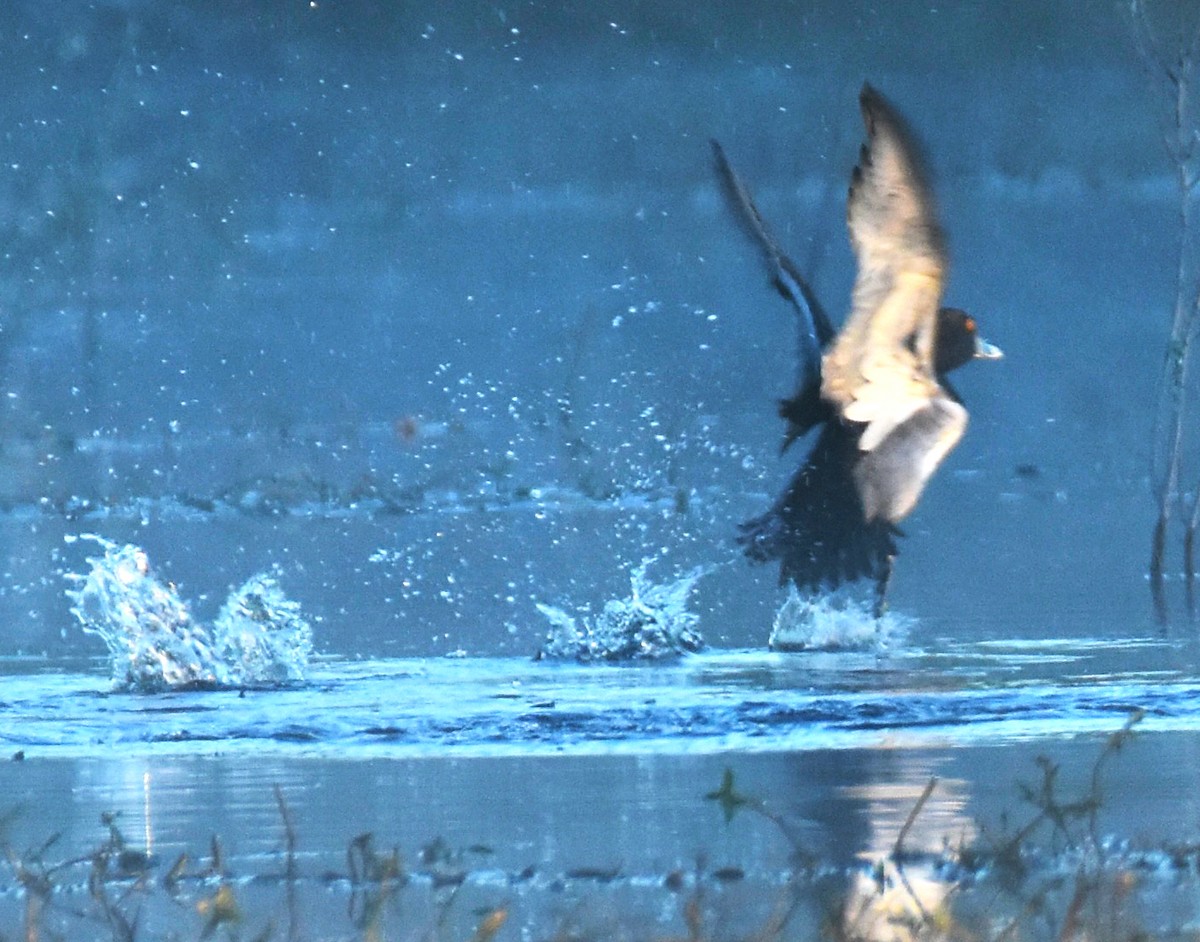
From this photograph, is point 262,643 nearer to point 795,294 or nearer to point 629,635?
point 629,635

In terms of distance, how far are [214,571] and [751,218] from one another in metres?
13.1

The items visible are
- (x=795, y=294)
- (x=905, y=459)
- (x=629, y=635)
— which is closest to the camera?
(x=795, y=294)

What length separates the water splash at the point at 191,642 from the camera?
32.3 feet

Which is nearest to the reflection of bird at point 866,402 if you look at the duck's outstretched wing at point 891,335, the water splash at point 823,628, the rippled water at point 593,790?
the duck's outstretched wing at point 891,335

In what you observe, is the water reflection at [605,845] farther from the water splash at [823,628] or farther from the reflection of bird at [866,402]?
the water splash at [823,628]

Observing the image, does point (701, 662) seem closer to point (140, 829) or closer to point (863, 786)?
point (863, 786)

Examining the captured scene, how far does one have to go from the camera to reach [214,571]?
21.6m

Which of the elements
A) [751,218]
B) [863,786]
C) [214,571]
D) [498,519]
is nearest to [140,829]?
[863,786]

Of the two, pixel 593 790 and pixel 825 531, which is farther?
pixel 825 531

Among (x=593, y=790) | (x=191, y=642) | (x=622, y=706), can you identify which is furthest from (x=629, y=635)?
(x=593, y=790)

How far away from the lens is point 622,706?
28.6ft

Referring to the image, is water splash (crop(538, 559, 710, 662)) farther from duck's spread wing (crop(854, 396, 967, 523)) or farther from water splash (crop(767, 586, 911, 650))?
duck's spread wing (crop(854, 396, 967, 523))

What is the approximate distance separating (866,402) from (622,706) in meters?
1.66

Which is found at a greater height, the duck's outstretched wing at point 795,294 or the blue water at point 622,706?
the duck's outstretched wing at point 795,294
